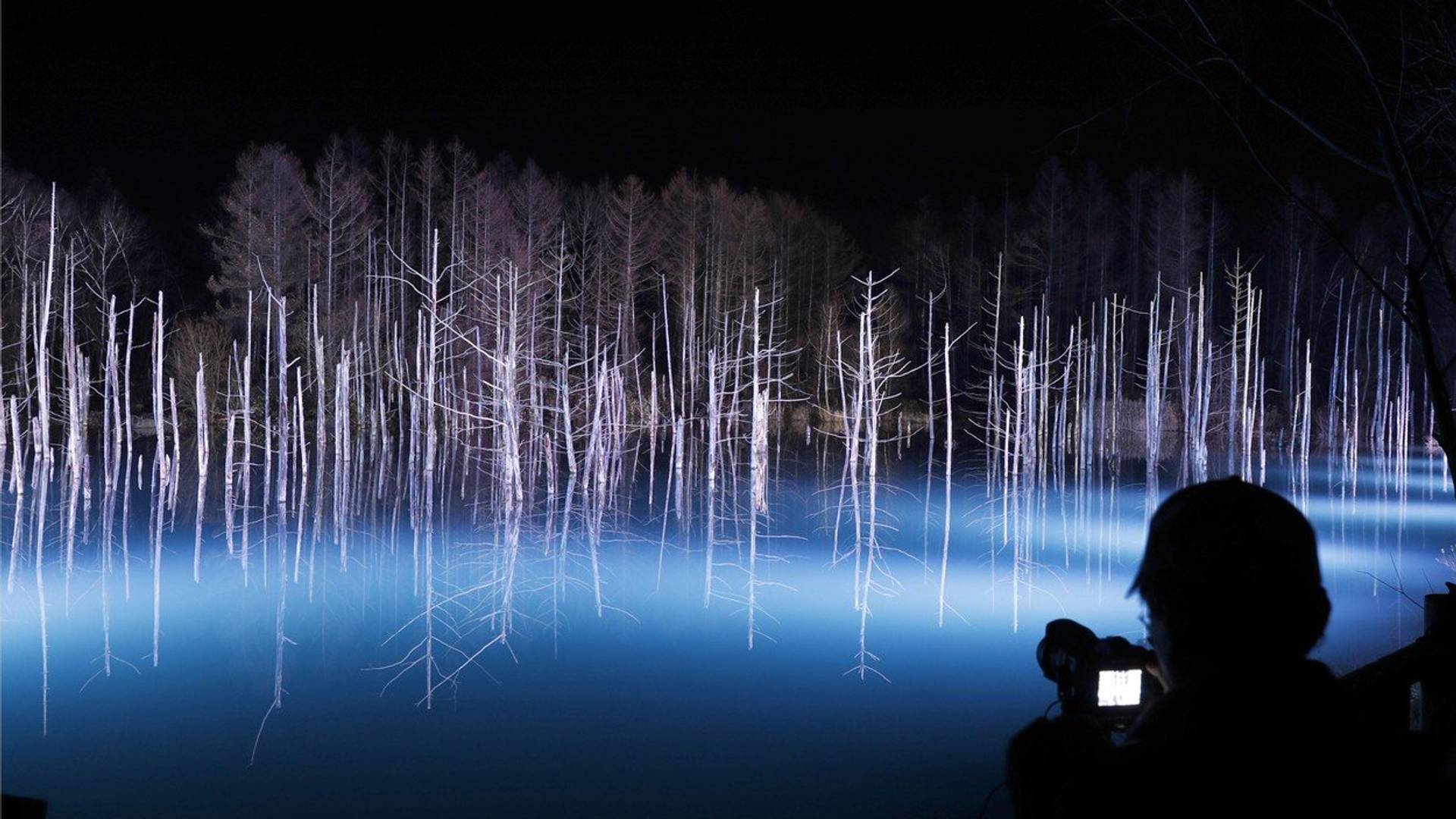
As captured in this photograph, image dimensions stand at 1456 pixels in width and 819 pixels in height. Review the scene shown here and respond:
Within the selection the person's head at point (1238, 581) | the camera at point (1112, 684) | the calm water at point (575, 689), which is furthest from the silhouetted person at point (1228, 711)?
the calm water at point (575, 689)

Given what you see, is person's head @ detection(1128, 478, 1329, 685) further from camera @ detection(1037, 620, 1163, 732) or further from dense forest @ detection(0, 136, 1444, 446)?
dense forest @ detection(0, 136, 1444, 446)

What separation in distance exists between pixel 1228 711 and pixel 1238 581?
0.12 m

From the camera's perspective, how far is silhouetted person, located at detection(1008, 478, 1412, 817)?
96cm

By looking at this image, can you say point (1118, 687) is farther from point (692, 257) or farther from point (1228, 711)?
point (692, 257)

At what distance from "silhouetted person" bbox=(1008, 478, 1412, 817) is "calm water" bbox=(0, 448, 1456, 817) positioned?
12.8ft

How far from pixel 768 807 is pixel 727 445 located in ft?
58.2

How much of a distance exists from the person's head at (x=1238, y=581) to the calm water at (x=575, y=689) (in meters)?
3.93

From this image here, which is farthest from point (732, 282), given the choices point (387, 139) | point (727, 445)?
point (387, 139)

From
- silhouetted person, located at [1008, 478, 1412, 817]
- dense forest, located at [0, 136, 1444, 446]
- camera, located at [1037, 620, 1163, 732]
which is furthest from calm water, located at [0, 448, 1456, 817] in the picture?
dense forest, located at [0, 136, 1444, 446]

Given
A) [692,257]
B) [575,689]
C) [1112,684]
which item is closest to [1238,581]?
[1112,684]

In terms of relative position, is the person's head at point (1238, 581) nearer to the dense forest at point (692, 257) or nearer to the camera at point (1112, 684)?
the camera at point (1112, 684)

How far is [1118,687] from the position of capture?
1.80 m

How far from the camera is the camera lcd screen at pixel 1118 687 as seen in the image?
1.79m

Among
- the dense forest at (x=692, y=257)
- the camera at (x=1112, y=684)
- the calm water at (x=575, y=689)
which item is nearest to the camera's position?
the camera at (x=1112, y=684)
